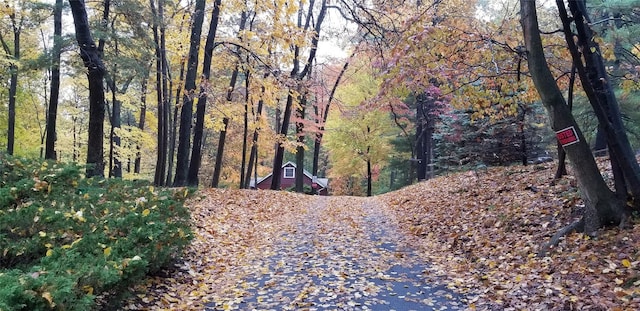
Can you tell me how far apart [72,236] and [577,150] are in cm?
651

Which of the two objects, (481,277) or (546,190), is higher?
(546,190)

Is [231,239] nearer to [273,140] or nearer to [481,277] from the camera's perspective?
[481,277]

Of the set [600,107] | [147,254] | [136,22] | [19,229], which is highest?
[136,22]

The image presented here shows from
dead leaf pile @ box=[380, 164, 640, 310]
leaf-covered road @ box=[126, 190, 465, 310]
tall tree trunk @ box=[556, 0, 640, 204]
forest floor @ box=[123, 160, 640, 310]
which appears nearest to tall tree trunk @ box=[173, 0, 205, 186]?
forest floor @ box=[123, 160, 640, 310]

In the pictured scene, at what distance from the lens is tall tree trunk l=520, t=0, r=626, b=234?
18.4ft

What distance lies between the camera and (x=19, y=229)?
4582 mm

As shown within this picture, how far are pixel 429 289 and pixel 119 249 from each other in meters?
3.71

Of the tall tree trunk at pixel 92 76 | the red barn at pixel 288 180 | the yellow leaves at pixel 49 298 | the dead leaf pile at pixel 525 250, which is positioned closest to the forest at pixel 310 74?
the tall tree trunk at pixel 92 76

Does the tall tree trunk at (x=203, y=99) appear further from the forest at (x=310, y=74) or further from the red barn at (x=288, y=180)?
the red barn at (x=288, y=180)

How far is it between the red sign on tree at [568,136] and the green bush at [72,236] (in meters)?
5.40

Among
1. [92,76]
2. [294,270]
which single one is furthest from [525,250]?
[92,76]

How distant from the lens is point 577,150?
576 cm

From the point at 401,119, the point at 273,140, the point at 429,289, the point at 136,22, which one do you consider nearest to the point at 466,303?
the point at 429,289

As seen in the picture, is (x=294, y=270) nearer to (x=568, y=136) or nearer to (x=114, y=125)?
(x=568, y=136)
